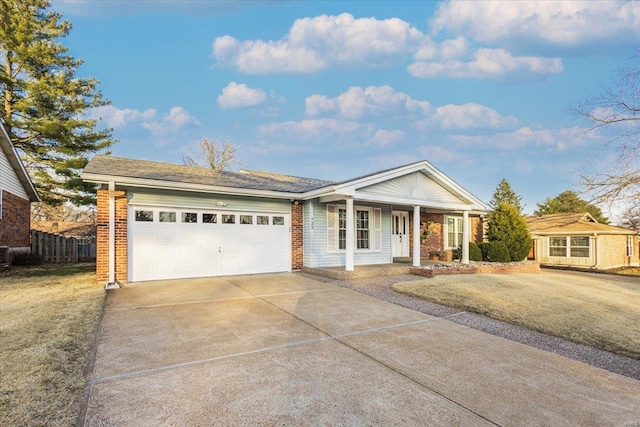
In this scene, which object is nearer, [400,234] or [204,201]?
[204,201]

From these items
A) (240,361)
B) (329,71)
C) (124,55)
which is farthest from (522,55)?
(124,55)

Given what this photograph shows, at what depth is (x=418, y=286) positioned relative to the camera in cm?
848

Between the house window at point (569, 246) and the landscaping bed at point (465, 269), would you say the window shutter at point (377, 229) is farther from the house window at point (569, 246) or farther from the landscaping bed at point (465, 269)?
the house window at point (569, 246)

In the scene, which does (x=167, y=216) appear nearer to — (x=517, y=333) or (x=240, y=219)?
(x=240, y=219)

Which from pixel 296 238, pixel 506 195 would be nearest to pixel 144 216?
pixel 296 238

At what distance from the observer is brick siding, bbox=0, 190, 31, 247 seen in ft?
40.9

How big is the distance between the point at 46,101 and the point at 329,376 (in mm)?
19309

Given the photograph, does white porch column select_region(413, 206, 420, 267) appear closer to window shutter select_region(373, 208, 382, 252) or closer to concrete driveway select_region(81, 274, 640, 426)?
window shutter select_region(373, 208, 382, 252)

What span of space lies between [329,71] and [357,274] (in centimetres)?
1649

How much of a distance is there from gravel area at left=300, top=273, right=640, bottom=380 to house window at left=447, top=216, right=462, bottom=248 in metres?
8.66

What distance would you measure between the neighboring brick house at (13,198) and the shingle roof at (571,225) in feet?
93.0

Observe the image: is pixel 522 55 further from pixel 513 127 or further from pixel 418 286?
pixel 418 286

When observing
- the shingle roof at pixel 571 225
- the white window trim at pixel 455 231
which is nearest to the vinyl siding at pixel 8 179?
the white window trim at pixel 455 231

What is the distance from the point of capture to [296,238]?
38.5 feet
